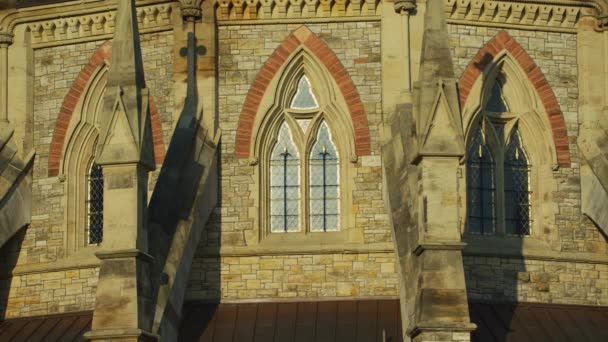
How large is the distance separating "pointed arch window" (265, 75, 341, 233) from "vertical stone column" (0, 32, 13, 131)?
5.53m

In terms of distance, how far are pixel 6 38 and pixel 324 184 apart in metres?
7.12

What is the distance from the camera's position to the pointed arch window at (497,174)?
34.9 metres

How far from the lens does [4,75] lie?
3628cm

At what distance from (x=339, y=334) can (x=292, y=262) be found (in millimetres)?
2029

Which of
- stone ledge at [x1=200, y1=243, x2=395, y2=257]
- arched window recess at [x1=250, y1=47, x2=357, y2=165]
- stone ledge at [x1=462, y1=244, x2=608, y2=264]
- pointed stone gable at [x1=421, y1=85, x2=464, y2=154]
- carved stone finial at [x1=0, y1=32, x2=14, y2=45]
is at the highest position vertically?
carved stone finial at [x1=0, y1=32, x2=14, y2=45]

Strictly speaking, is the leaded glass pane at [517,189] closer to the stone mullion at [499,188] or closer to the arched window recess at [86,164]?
the stone mullion at [499,188]

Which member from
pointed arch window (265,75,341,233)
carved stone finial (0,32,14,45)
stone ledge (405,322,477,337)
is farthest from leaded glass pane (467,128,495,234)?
carved stone finial (0,32,14,45)

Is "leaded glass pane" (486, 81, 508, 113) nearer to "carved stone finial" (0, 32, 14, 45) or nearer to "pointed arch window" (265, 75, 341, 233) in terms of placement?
"pointed arch window" (265, 75, 341, 233)

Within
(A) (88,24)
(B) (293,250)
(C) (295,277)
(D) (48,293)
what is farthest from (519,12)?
(D) (48,293)

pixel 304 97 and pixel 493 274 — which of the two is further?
pixel 304 97

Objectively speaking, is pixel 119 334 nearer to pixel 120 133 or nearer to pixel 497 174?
pixel 120 133

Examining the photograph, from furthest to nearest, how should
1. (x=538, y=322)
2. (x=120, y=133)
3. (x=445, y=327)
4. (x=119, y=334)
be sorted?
(x=538, y=322) → (x=120, y=133) → (x=119, y=334) → (x=445, y=327)

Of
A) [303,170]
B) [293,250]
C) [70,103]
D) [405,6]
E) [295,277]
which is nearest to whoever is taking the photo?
[295,277]

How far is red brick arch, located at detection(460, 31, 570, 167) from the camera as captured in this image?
3497 cm
